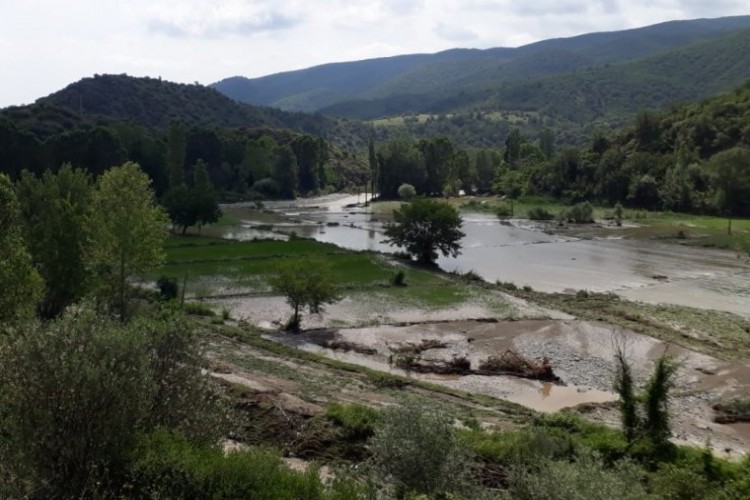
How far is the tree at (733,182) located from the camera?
112250 mm

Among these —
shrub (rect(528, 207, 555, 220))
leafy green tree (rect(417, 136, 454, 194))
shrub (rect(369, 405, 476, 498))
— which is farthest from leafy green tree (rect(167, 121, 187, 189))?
shrub (rect(369, 405, 476, 498))


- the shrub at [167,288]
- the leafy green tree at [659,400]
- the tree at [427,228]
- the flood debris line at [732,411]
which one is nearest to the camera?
the leafy green tree at [659,400]

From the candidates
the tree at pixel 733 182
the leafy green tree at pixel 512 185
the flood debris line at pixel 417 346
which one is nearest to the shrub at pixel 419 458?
the flood debris line at pixel 417 346

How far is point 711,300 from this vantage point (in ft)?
174

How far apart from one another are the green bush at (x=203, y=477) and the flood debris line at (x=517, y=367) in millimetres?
21647

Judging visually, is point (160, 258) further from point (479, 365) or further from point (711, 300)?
point (711, 300)

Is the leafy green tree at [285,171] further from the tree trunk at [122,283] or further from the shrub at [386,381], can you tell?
the shrub at [386,381]

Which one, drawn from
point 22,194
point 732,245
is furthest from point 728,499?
point 732,245

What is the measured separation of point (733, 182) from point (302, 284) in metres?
98.3

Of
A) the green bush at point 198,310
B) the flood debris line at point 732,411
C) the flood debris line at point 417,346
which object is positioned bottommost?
the flood debris line at point 732,411

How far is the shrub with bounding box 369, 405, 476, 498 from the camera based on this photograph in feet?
52.1

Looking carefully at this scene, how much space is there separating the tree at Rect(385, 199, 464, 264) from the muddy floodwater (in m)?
2.47

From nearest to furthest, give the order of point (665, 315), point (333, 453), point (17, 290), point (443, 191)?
point (333, 453) → point (17, 290) → point (665, 315) → point (443, 191)

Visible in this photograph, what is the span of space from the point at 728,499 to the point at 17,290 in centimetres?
2669
